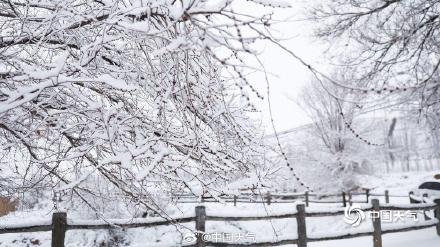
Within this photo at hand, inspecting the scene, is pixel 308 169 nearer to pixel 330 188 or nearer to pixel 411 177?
pixel 330 188

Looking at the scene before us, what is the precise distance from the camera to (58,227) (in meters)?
4.77

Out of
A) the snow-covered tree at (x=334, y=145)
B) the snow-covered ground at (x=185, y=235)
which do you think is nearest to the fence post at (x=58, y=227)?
the snow-covered ground at (x=185, y=235)

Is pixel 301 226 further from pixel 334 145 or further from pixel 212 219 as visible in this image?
pixel 334 145

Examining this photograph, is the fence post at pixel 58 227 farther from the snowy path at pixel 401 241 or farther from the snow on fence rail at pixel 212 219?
the snowy path at pixel 401 241

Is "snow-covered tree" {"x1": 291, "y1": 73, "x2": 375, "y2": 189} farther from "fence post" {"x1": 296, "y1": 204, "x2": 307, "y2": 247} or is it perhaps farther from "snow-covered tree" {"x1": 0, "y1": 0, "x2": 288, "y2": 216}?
"snow-covered tree" {"x1": 0, "y1": 0, "x2": 288, "y2": 216}

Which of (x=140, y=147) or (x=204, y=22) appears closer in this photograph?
(x=204, y=22)

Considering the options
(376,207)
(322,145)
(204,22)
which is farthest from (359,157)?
(204,22)

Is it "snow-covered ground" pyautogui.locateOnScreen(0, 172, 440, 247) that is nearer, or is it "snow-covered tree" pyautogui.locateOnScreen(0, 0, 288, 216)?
"snow-covered tree" pyautogui.locateOnScreen(0, 0, 288, 216)

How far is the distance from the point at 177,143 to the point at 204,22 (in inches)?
42.6

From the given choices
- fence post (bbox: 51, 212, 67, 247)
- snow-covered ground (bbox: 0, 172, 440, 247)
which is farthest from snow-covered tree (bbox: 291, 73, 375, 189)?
fence post (bbox: 51, 212, 67, 247)

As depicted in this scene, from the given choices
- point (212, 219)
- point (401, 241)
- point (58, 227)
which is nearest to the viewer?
A: point (58, 227)

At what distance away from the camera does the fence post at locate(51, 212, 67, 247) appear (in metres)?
4.75

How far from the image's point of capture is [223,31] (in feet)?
6.21

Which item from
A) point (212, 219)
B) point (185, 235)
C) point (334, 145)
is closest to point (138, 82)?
point (212, 219)
